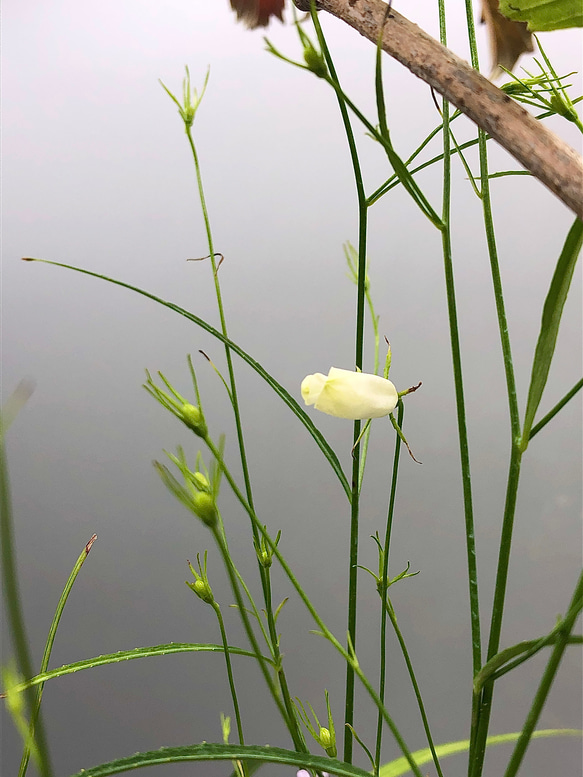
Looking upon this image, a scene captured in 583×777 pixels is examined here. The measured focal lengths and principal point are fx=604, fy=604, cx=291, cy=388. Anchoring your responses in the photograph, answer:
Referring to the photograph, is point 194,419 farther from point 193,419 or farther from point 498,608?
point 498,608

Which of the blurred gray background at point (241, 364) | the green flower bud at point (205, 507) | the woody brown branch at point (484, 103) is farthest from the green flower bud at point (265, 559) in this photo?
the blurred gray background at point (241, 364)

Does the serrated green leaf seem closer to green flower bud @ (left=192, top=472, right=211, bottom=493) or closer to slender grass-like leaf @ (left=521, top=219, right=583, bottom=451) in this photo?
slender grass-like leaf @ (left=521, top=219, right=583, bottom=451)

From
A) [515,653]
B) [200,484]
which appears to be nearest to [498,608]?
[515,653]

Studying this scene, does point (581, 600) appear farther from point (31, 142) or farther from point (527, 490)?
point (31, 142)

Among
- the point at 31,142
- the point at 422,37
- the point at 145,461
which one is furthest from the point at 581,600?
the point at 31,142

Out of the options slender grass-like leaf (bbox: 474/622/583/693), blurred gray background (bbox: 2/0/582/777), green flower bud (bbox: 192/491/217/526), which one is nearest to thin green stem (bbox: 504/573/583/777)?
slender grass-like leaf (bbox: 474/622/583/693)

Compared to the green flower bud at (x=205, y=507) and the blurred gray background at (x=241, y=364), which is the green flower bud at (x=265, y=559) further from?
the blurred gray background at (x=241, y=364)
